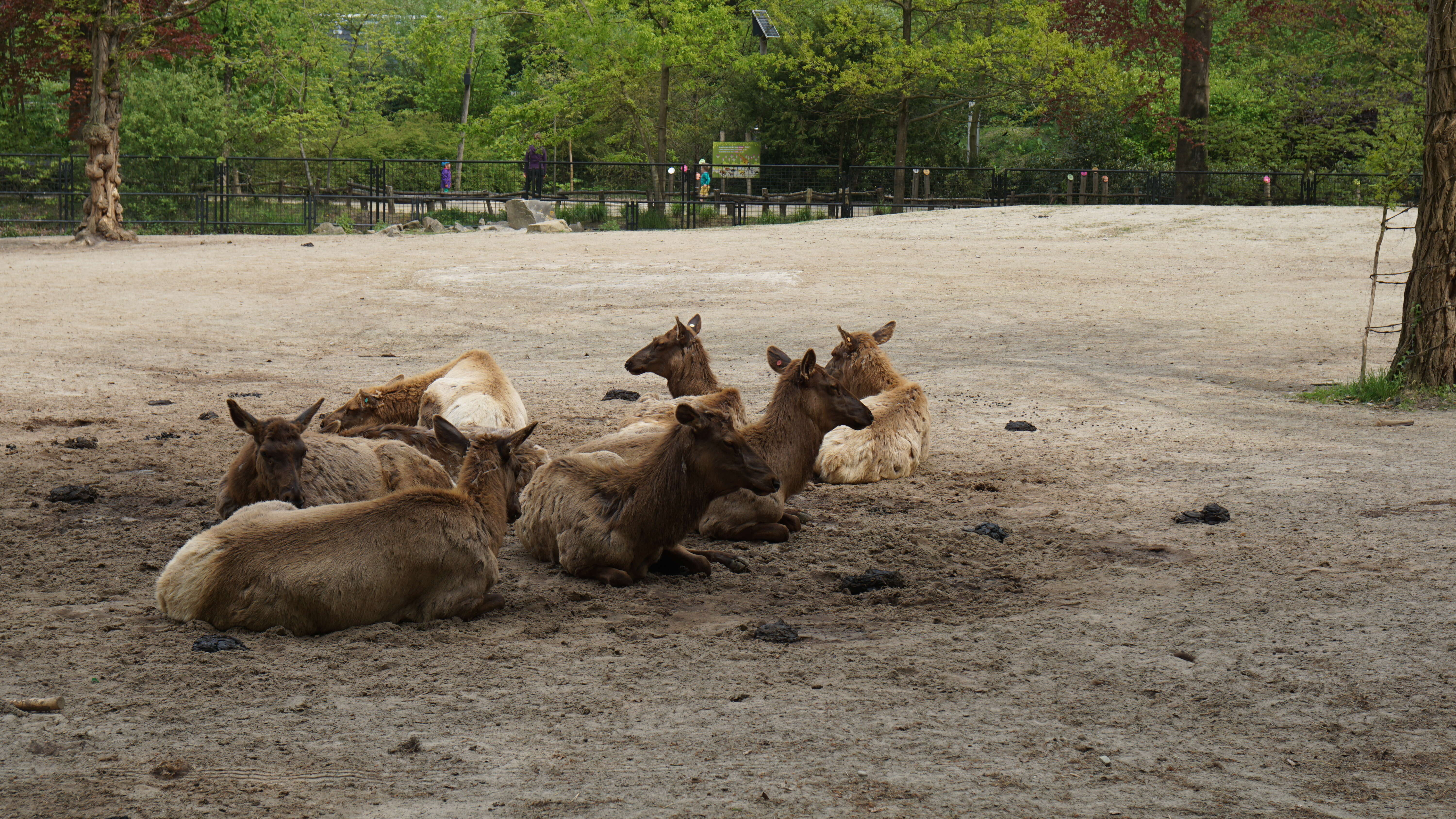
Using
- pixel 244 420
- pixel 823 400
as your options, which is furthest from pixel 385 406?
pixel 823 400

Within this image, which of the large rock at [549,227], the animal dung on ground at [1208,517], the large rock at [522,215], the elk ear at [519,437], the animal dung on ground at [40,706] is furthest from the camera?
the large rock at [522,215]

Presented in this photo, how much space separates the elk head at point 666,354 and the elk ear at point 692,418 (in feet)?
11.0

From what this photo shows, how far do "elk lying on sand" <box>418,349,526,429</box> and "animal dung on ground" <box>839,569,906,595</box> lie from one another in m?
2.93

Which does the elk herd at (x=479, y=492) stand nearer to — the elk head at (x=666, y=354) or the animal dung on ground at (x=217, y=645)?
the animal dung on ground at (x=217, y=645)

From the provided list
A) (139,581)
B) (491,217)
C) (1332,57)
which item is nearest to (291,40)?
(491,217)

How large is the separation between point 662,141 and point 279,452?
3256 cm

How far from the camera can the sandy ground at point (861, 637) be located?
383cm

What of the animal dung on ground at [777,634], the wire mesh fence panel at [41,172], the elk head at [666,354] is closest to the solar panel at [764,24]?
the wire mesh fence panel at [41,172]

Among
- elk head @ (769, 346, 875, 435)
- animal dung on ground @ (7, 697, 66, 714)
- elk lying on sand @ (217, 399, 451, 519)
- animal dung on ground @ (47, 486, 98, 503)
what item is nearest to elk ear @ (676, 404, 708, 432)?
elk head @ (769, 346, 875, 435)

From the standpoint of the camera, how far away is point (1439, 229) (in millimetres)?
10375

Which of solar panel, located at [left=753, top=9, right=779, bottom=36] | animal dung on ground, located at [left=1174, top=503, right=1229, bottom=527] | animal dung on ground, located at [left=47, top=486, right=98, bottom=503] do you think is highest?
solar panel, located at [left=753, top=9, right=779, bottom=36]

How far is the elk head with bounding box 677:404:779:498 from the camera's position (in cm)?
607

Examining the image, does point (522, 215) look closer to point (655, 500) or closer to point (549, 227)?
point (549, 227)

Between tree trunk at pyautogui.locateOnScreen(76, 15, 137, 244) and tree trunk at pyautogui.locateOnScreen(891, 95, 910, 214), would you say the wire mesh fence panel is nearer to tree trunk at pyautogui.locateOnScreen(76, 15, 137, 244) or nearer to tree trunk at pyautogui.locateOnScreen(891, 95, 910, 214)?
tree trunk at pyautogui.locateOnScreen(76, 15, 137, 244)
